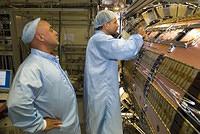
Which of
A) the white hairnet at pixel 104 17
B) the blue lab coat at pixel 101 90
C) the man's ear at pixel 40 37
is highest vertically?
the white hairnet at pixel 104 17

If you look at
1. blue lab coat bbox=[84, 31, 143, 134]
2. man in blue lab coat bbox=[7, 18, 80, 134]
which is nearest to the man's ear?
man in blue lab coat bbox=[7, 18, 80, 134]

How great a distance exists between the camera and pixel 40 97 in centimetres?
203

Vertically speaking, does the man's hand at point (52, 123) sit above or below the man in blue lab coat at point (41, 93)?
below

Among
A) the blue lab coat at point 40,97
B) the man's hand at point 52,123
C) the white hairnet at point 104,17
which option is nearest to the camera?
the blue lab coat at point 40,97

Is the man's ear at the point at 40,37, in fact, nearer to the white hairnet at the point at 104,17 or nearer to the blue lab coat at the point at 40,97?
the blue lab coat at the point at 40,97

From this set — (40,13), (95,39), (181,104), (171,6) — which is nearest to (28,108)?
(181,104)

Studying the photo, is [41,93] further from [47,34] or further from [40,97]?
[47,34]

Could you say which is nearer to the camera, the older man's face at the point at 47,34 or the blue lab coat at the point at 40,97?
the blue lab coat at the point at 40,97

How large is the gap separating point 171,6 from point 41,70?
2351 mm

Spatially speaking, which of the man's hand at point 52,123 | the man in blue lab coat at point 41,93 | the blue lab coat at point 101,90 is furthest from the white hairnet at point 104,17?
the man's hand at point 52,123

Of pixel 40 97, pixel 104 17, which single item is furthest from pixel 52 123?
pixel 104 17

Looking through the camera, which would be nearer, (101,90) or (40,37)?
(40,37)

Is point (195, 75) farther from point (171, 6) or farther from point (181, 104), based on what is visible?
point (171, 6)

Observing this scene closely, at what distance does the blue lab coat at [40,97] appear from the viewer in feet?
6.28
